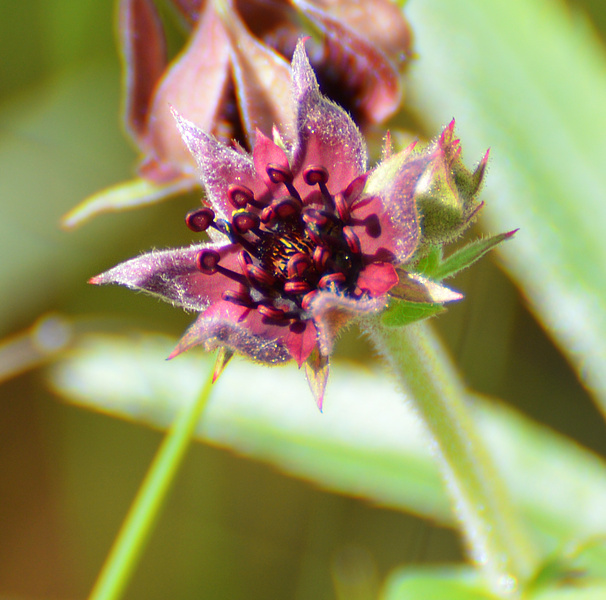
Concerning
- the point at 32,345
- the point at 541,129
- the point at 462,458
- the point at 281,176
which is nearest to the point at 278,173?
the point at 281,176

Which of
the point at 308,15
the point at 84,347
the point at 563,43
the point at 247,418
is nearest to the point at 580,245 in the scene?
the point at 563,43

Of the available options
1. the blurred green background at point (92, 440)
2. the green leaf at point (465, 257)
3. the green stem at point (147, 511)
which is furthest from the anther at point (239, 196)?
the blurred green background at point (92, 440)

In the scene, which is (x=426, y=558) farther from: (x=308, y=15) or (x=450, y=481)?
(x=308, y=15)

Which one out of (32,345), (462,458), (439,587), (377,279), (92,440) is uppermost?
(377,279)

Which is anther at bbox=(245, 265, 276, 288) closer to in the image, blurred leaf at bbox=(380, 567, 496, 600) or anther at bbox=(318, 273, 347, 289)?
anther at bbox=(318, 273, 347, 289)

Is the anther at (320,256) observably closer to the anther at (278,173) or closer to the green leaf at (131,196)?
the anther at (278,173)

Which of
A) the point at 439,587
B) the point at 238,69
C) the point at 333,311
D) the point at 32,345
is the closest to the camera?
the point at 333,311

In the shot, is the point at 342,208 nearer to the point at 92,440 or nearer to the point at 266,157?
the point at 266,157

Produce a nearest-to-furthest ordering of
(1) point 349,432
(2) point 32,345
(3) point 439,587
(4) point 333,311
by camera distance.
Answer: (4) point 333,311 → (3) point 439,587 → (1) point 349,432 → (2) point 32,345
